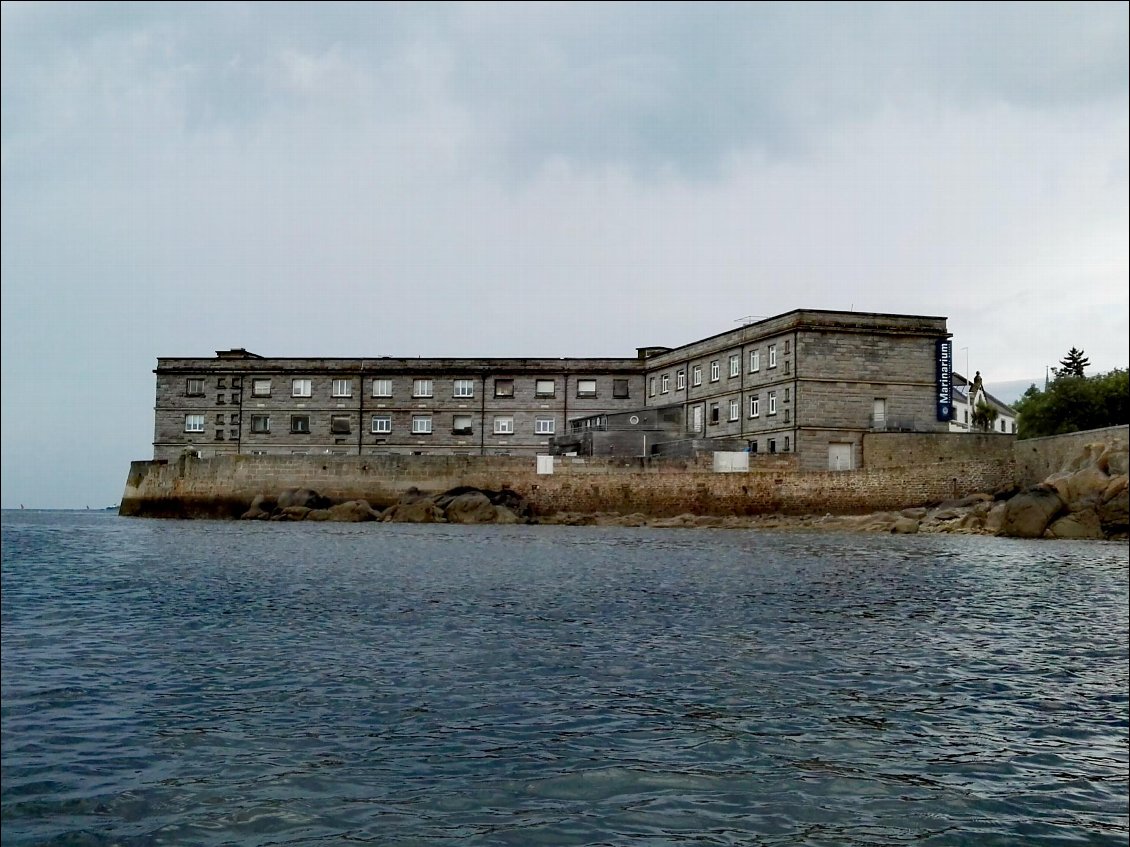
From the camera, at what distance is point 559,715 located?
29.9 ft

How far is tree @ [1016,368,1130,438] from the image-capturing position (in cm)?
5544

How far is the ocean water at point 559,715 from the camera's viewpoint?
6.52m

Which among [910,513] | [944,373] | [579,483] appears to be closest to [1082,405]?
[944,373]

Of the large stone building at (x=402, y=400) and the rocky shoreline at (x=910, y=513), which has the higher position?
the large stone building at (x=402, y=400)

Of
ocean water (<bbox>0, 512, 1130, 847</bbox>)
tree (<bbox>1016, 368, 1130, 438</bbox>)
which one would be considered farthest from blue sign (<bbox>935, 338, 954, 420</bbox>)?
ocean water (<bbox>0, 512, 1130, 847</bbox>)

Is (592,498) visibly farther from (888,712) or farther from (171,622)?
(888,712)

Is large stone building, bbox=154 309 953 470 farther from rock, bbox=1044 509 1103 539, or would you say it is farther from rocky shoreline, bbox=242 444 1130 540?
rock, bbox=1044 509 1103 539

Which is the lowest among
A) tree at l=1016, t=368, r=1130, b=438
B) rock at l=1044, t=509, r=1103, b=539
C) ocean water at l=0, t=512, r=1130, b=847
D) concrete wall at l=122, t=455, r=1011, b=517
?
ocean water at l=0, t=512, r=1130, b=847

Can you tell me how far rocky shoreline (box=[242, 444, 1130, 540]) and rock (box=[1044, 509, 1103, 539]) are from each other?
4 cm

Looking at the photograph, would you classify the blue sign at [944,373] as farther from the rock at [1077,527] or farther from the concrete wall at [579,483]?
the rock at [1077,527]

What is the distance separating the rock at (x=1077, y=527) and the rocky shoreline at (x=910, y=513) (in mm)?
38

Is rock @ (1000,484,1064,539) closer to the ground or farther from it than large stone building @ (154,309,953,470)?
closer to the ground

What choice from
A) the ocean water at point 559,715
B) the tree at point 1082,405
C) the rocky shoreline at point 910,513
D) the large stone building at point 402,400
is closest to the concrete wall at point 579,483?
the rocky shoreline at point 910,513

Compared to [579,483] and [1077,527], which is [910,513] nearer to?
[1077,527]
